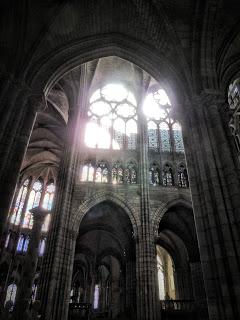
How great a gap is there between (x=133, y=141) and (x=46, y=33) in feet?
36.7

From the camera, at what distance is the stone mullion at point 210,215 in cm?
609

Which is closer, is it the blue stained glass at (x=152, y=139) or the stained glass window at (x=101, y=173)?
the stained glass window at (x=101, y=173)

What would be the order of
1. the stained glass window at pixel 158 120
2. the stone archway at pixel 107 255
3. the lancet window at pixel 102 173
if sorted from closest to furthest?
the lancet window at pixel 102 173 → the stone archway at pixel 107 255 → the stained glass window at pixel 158 120

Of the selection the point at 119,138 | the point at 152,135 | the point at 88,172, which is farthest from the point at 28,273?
the point at 152,135

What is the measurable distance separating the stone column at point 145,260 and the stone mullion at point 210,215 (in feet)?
26.2

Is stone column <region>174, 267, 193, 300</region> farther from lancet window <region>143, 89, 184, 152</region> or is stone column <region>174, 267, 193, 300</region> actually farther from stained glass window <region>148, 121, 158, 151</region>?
stained glass window <region>148, 121, 158, 151</region>

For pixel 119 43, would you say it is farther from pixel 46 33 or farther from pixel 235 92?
pixel 235 92

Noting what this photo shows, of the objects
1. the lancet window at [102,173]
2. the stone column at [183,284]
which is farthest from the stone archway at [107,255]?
the stone column at [183,284]

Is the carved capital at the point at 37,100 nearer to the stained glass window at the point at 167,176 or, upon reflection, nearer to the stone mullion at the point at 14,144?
the stone mullion at the point at 14,144

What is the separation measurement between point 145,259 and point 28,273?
7.10 meters

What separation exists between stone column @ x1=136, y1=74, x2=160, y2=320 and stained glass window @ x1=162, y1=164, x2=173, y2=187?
4.68 feet

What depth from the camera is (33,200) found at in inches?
1054

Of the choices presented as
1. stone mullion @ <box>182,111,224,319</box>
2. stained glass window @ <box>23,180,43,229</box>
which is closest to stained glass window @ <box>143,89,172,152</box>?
stone mullion @ <box>182,111,224,319</box>

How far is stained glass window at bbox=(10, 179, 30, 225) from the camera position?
986 inches
